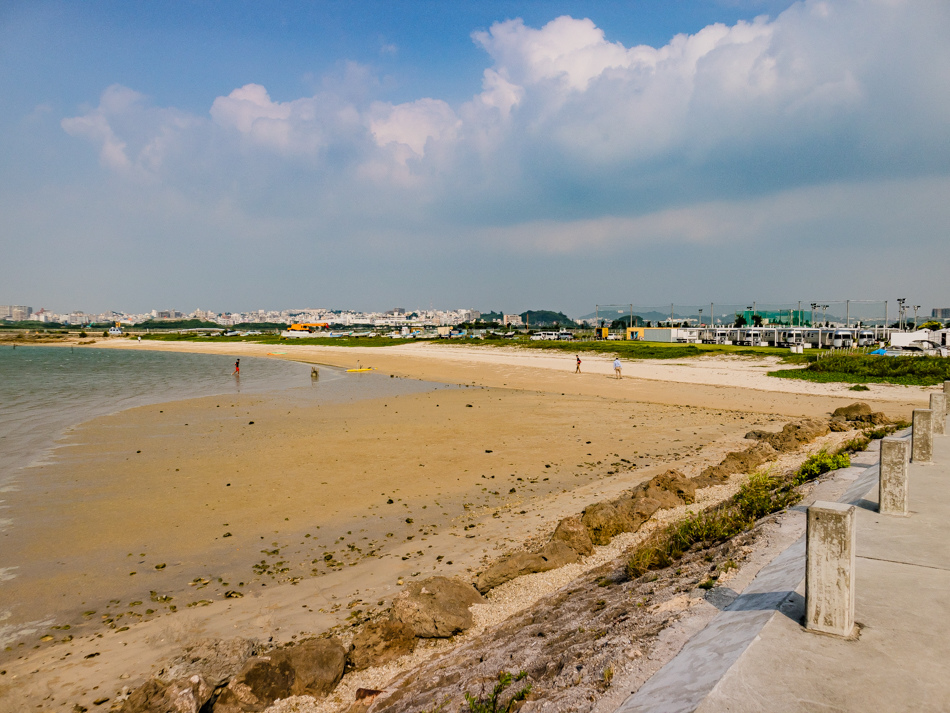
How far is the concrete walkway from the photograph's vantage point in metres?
3.32

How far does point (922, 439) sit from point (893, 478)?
3707 mm

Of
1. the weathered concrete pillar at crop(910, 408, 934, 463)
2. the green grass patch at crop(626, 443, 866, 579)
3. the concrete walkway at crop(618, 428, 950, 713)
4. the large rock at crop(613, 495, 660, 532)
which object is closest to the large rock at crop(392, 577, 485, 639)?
the green grass patch at crop(626, 443, 866, 579)

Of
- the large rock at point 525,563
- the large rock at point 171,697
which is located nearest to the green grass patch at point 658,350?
the large rock at point 525,563

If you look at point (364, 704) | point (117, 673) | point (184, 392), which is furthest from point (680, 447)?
point (184, 392)

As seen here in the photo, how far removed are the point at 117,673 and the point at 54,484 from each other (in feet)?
30.3

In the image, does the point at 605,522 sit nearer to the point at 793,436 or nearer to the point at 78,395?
the point at 793,436

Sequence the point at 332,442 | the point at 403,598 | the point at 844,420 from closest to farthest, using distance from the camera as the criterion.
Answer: the point at 403,598 → the point at 332,442 → the point at 844,420

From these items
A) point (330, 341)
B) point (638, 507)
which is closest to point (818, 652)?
point (638, 507)

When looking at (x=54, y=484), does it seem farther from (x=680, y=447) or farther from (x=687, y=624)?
(x=680, y=447)

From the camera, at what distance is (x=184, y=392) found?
102 feet

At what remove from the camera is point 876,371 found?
29.4 metres

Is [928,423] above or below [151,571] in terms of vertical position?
above

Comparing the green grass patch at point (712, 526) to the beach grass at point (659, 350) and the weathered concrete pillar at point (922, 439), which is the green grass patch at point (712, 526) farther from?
the beach grass at point (659, 350)

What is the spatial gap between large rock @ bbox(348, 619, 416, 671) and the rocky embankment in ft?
0.03
